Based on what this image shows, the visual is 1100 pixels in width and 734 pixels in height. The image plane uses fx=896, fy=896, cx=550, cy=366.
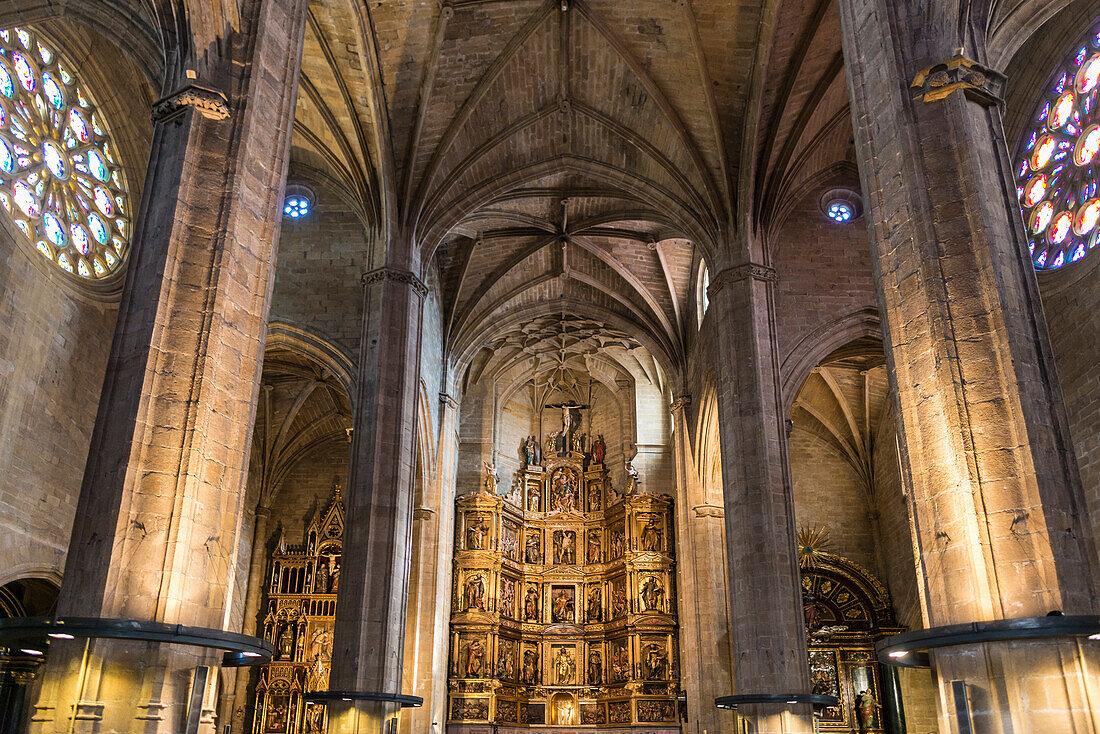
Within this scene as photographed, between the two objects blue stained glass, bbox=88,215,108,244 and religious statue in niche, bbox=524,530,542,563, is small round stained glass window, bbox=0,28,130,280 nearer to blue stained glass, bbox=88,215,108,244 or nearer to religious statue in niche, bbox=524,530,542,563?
blue stained glass, bbox=88,215,108,244

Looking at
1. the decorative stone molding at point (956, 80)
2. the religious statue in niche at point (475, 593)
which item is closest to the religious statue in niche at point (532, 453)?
the religious statue in niche at point (475, 593)

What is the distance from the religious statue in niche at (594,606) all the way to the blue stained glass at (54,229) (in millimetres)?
16766

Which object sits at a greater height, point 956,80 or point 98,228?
point 98,228

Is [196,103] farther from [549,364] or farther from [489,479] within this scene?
[549,364]

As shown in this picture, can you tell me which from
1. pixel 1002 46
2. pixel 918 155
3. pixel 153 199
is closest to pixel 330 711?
pixel 153 199

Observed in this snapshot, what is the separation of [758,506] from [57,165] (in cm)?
1201

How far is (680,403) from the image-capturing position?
2297cm

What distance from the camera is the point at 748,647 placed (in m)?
13.4

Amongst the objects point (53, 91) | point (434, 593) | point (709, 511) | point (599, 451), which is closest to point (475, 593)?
point (434, 593)

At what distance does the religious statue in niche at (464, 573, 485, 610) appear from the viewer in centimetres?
2366

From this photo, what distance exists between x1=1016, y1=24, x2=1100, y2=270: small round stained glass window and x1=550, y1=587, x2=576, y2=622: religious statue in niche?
52.3 feet

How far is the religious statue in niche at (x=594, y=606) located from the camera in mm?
24938

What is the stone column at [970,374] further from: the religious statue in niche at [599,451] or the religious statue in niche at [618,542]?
the religious statue in niche at [599,451]

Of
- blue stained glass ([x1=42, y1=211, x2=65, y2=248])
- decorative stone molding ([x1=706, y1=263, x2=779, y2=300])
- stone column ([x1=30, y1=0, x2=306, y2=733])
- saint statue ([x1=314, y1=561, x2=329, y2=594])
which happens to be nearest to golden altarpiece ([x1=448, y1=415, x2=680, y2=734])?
saint statue ([x1=314, y1=561, x2=329, y2=594])
